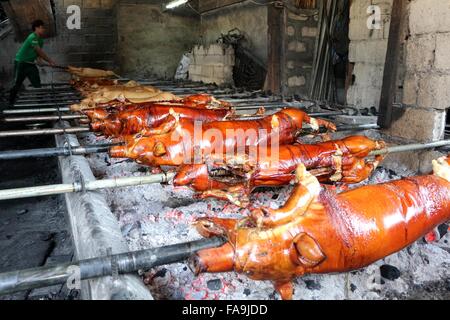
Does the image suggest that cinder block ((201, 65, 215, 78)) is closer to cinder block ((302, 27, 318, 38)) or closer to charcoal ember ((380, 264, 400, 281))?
cinder block ((302, 27, 318, 38))

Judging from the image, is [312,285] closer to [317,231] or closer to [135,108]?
[317,231]

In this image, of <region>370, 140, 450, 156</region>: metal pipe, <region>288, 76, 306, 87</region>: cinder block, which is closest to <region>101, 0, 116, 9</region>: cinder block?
<region>288, 76, 306, 87</region>: cinder block

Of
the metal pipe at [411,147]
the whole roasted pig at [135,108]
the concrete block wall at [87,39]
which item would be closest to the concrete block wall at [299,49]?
the whole roasted pig at [135,108]

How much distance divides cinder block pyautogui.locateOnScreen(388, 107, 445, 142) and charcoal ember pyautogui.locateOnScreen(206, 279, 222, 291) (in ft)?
8.90

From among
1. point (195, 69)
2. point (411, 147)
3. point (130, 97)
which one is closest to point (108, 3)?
point (195, 69)

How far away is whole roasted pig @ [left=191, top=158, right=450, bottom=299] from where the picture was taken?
156 cm

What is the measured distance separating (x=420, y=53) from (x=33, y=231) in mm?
4437

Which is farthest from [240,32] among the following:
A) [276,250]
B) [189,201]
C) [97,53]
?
[276,250]

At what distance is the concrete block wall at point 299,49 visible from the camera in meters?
8.30

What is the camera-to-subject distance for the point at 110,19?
13891 millimetres

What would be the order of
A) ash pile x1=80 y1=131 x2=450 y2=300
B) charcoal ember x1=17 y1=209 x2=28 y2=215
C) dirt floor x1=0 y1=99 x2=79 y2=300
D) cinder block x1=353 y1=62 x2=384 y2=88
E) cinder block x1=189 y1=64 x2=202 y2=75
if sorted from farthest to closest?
cinder block x1=189 y1=64 x2=202 y2=75 < cinder block x1=353 y1=62 x2=384 y2=88 < charcoal ember x1=17 y1=209 x2=28 y2=215 < dirt floor x1=0 y1=99 x2=79 y2=300 < ash pile x1=80 y1=131 x2=450 y2=300

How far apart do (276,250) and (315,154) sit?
3.90ft

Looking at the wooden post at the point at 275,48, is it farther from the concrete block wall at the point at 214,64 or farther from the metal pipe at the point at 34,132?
the metal pipe at the point at 34,132

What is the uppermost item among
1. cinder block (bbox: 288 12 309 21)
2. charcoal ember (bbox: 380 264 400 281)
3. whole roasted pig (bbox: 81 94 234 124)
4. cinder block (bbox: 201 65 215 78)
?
cinder block (bbox: 288 12 309 21)
